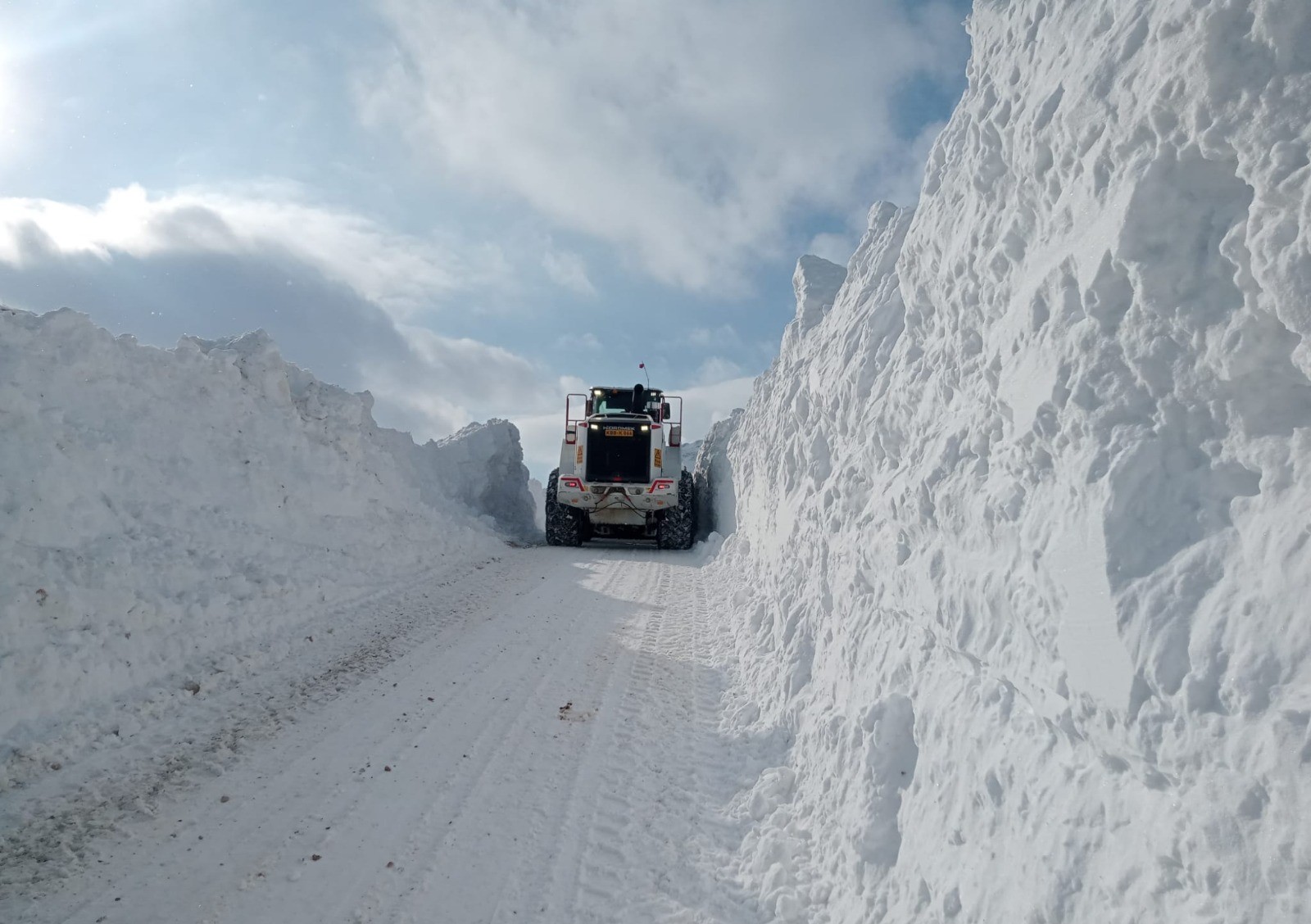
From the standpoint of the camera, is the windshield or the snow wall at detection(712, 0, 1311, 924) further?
the windshield

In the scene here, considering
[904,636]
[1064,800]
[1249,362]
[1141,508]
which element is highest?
[1249,362]

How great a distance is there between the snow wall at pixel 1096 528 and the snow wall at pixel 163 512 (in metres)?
5.05

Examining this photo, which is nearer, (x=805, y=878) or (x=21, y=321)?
(x=805, y=878)

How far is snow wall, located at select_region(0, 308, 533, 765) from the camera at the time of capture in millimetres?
5527

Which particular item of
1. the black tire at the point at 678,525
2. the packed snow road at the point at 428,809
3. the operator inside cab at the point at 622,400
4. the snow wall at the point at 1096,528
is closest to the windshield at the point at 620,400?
the operator inside cab at the point at 622,400

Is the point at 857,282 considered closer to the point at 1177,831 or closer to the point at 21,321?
the point at 1177,831

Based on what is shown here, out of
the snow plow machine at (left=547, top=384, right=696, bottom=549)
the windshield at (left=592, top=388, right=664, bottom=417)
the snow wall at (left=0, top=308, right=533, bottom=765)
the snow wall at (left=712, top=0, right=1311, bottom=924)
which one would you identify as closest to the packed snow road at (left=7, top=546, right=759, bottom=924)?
the snow wall at (left=712, top=0, right=1311, bottom=924)

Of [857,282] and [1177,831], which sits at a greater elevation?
[857,282]

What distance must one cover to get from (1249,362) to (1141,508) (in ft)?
1.61

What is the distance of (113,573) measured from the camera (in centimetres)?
624

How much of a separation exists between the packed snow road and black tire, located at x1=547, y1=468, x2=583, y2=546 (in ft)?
33.0

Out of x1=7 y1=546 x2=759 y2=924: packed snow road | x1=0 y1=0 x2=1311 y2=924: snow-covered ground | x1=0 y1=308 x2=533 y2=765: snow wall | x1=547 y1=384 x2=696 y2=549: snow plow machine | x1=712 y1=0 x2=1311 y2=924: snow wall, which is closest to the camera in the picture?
x1=712 y1=0 x2=1311 y2=924: snow wall

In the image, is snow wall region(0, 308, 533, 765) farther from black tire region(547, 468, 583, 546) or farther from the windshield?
the windshield

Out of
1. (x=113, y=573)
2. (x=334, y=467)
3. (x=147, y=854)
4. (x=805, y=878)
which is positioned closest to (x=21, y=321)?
(x=113, y=573)
